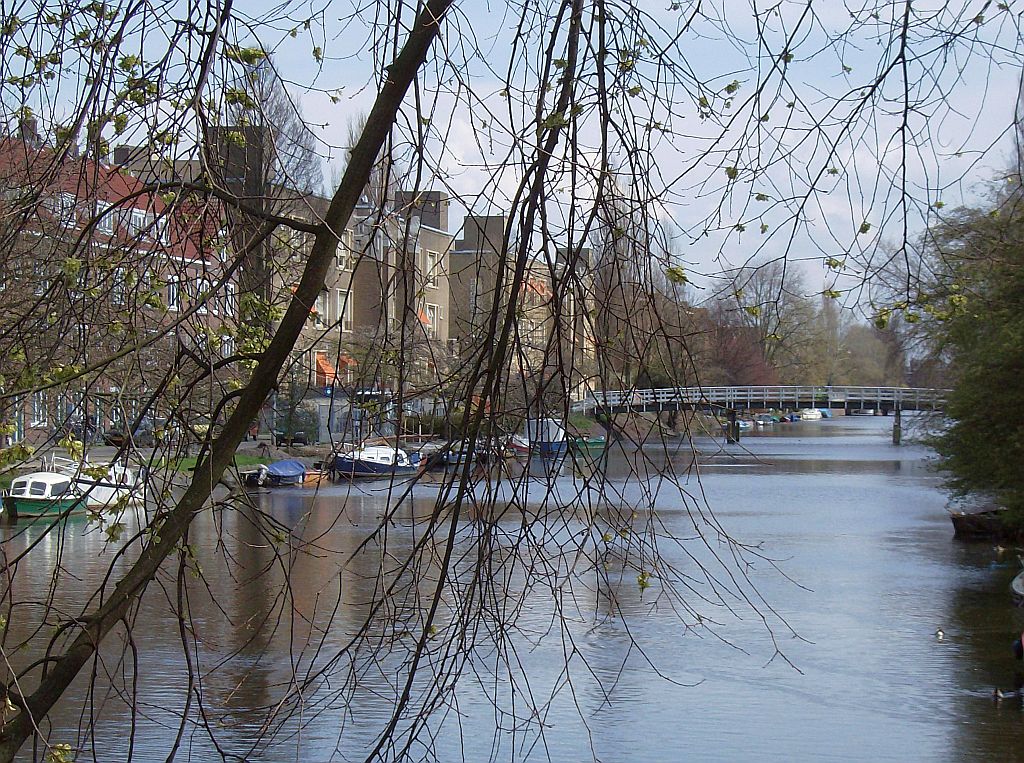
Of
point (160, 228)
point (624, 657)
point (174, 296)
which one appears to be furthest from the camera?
point (624, 657)

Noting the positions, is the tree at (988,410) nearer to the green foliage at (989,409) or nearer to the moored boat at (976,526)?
the green foliage at (989,409)

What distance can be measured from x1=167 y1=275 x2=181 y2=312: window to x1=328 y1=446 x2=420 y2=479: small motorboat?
72 cm

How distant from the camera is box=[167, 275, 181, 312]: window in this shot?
4.07 metres

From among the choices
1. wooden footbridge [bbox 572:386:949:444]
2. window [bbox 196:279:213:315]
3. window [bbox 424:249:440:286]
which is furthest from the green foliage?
window [bbox 196:279:213:315]

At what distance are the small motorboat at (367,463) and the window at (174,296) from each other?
0.72 m

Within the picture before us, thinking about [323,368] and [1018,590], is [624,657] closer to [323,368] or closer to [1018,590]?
[1018,590]

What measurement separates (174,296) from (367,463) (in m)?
0.86

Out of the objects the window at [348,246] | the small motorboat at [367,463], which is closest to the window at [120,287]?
the window at [348,246]

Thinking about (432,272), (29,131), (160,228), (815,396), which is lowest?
(815,396)

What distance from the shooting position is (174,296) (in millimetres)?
4223

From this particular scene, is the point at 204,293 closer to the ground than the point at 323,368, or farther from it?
farther from it

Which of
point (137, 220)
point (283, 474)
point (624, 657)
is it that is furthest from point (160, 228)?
point (283, 474)

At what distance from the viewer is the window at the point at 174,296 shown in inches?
160

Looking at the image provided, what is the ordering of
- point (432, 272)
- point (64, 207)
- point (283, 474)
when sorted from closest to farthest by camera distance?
point (432, 272) → point (64, 207) → point (283, 474)
